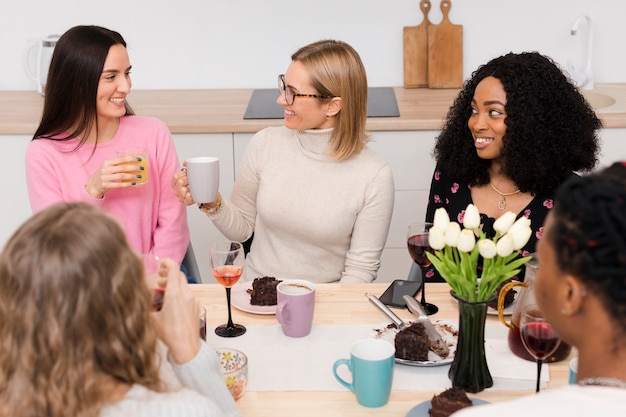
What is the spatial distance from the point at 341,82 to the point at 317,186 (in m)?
0.31

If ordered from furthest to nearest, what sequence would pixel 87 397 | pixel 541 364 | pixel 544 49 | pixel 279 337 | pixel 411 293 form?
pixel 544 49
pixel 411 293
pixel 279 337
pixel 541 364
pixel 87 397

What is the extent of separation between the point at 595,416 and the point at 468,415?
0.42 ft

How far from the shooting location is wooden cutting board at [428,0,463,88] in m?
3.22

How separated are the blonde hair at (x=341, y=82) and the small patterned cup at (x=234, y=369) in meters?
0.92

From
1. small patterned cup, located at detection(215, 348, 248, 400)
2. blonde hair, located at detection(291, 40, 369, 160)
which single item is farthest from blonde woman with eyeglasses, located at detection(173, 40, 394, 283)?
small patterned cup, located at detection(215, 348, 248, 400)

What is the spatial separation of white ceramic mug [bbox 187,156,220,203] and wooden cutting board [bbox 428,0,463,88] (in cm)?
168

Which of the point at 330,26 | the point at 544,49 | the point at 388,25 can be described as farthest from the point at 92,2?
the point at 544,49

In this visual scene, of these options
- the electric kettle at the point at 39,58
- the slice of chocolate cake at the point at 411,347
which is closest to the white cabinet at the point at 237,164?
the electric kettle at the point at 39,58

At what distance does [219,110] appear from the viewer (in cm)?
300

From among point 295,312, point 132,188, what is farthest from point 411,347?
point 132,188

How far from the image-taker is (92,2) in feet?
10.8

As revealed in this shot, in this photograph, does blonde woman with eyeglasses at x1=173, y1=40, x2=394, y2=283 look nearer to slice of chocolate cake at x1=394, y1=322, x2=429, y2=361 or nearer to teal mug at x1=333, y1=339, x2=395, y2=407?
slice of chocolate cake at x1=394, y1=322, x2=429, y2=361

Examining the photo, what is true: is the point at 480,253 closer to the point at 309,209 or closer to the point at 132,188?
the point at 309,209

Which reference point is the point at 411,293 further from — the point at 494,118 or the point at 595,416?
the point at 595,416
